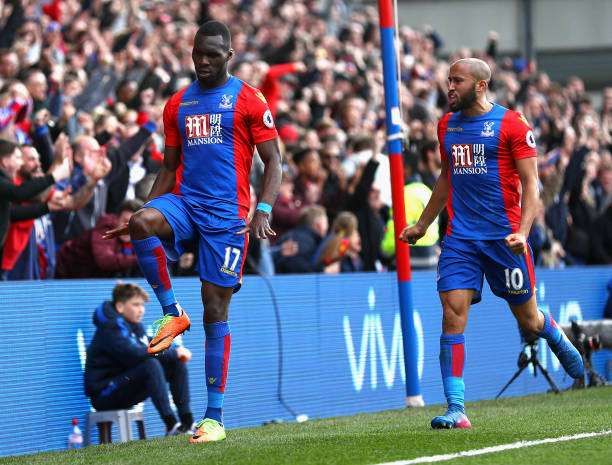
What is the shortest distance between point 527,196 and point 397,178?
3.03 meters

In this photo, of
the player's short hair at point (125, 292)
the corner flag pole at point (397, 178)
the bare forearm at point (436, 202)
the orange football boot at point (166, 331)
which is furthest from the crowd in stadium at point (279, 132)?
the bare forearm at point (436, 202)

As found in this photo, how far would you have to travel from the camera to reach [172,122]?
898 centimetres

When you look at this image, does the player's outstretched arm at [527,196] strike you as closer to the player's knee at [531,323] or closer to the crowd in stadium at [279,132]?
the player's knee at [531,323]

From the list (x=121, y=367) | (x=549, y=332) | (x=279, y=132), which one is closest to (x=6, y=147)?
(x=121, y=367)

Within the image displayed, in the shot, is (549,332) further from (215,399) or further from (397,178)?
(397,178)

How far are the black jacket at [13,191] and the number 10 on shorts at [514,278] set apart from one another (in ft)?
12.0

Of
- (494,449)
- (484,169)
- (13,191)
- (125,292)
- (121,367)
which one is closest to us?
(494,449)

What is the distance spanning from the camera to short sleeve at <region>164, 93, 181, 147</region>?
8.98 meters

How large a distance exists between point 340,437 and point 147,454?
1.20m

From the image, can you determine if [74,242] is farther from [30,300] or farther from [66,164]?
[30,300]

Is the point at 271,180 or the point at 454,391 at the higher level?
the point at 271,180

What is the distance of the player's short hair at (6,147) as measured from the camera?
11.1 metres

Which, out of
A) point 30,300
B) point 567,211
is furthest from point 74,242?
point 567,211

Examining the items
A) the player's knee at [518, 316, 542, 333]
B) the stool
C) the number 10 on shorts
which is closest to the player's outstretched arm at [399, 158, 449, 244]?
the number 10 on shorts
